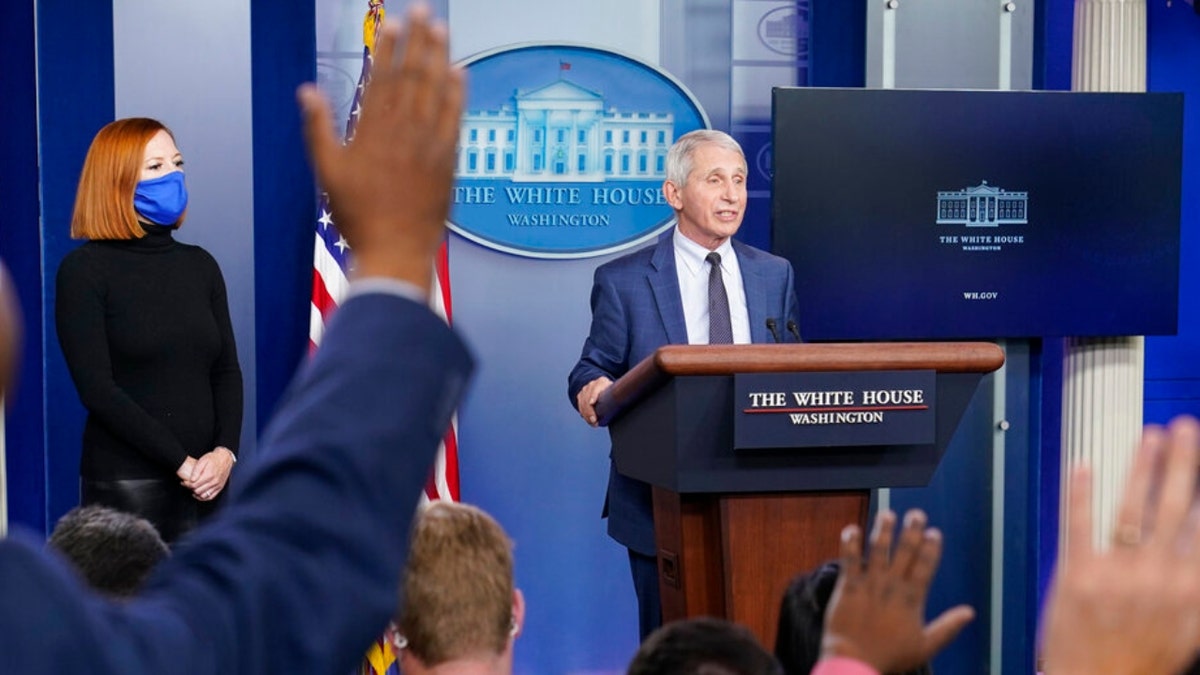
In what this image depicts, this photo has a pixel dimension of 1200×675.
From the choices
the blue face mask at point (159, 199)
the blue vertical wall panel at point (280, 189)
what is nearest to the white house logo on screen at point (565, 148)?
the blue vertical wall panel at point (280, 189)

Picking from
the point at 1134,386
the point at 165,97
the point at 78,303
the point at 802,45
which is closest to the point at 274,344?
the point at 165,97

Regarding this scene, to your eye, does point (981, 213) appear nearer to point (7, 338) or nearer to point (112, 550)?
point (112, 550)

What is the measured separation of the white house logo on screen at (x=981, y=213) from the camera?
4.48 metres

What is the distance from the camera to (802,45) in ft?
16.3

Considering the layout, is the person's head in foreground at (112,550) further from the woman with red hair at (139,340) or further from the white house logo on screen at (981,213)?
the white house logo on screen at (981,213)

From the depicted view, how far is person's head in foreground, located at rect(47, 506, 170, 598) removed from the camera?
2.24m

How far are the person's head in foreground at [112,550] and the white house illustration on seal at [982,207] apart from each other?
280cm

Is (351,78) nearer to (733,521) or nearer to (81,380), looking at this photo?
(81,380)

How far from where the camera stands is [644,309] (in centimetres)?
355

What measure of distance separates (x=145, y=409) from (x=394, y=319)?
3.11 metres

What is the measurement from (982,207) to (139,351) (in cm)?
245

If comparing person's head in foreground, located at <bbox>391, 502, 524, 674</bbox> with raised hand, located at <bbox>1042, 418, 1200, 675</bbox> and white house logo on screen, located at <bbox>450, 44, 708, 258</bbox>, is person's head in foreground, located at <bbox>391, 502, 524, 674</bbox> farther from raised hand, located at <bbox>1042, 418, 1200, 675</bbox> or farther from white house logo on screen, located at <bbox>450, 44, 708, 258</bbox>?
white house logo on screen, located at <bbox>450, 44, 708, 258</bbox>

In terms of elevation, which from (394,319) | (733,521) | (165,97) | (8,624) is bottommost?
(733,521)

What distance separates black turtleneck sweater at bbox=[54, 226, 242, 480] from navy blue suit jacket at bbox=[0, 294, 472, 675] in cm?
303
